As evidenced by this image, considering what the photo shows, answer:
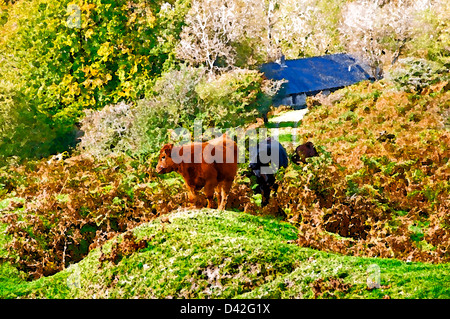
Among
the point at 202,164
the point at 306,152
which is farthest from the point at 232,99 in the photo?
the point at 202,164

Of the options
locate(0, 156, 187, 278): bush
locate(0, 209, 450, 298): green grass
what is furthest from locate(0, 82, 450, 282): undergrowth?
locate(0, 209, 450, 298): green grass

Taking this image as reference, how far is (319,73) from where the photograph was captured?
4991cm

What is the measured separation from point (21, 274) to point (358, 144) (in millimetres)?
11458

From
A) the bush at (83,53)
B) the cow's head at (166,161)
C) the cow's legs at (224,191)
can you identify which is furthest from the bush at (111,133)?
the cow's head at (166,161)

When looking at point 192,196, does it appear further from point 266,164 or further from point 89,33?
point 89,33

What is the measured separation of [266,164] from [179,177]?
195 centimetres

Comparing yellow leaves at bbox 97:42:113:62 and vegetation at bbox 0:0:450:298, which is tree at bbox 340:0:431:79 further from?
yellow leaves at bbox 97:42:113:62

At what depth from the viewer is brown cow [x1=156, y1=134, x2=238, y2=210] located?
358 inches

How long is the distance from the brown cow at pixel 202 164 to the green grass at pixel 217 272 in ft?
3.36

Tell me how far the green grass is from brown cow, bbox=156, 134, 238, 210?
102cm

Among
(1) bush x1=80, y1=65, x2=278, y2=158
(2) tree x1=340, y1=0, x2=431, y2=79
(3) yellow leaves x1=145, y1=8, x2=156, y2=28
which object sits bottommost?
(1) bush x1=80, y1=65, x2=278, y2=158

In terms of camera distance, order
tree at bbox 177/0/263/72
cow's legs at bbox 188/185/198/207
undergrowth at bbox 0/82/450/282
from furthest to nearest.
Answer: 1. tree at bbox 177/0/263/72
2. cow's legs at bbox 188/185/198/207
3. undergrowth at bbox 0/82/450/282
